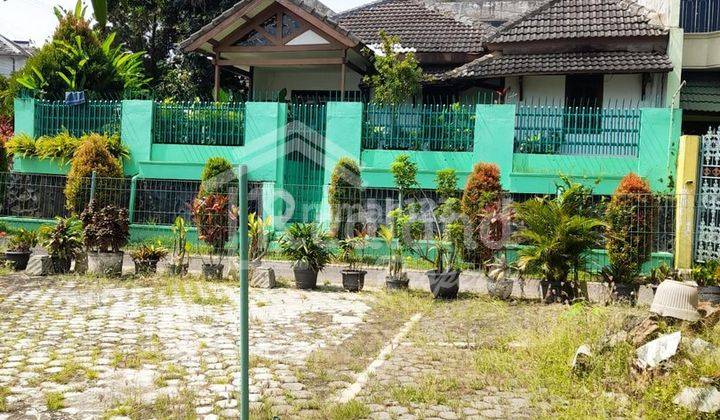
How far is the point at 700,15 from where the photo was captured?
1516 centimetres

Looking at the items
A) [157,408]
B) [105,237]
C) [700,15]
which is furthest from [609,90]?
[157,408]

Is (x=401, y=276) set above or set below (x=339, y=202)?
below

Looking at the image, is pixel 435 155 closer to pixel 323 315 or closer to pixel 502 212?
pixel 502 212

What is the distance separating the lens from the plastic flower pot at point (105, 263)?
10969 millimetres

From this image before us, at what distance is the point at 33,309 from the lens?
823cm

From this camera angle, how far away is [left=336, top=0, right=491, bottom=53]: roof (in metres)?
16.9

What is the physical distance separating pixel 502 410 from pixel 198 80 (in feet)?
63.5

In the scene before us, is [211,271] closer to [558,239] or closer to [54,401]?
[558,239]

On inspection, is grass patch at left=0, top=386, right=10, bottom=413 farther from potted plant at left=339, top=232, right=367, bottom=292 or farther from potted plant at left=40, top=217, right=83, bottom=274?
potted plant at left=40, top=217, right=83, bottom=274

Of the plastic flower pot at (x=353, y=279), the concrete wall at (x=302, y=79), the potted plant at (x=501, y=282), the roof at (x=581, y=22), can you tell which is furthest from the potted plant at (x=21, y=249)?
the roof at (x=581, y=22)

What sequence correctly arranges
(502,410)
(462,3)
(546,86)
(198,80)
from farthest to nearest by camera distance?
1. (462,3)
2. (198,80)
3. (546,86)
4. (502,410)

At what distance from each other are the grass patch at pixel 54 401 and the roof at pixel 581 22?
1285cm

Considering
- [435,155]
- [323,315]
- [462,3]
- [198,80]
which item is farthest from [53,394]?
[462,3]

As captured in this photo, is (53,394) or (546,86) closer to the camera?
(53,394)
